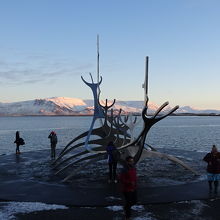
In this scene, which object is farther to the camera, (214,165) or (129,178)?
(214,165)

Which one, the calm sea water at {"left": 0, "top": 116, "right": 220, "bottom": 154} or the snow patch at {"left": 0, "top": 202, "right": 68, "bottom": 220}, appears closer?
the snow patch at {"left": 0, "top": 202, "right": 68, "bottom": 220}

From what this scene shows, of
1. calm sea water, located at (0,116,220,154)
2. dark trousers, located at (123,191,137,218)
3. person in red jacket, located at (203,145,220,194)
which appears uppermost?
person in red jacket, located at (203,145,220,194)

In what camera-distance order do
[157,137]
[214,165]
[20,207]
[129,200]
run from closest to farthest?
1. [129,200]
2. [20,207]
3. [214,165]
4. [157,137]

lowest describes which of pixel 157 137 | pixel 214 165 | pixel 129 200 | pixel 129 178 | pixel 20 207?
pixel 157 137

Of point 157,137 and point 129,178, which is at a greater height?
point 129,178

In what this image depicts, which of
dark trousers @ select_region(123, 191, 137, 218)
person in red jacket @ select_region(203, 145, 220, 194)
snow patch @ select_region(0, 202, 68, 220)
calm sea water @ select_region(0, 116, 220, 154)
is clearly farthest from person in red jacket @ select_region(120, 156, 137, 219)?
calm sea water @ select_region(0, 116, 220, 154)

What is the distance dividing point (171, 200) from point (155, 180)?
9.82 ft

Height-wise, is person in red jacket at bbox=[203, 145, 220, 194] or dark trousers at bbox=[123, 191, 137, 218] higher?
person in red jacket at bbox=[203, 145, 220, 194]

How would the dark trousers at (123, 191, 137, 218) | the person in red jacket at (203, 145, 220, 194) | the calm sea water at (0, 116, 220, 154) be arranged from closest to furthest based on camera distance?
the dark trousers at (123, 191, 137, 218)
the person in red jacket at (203, 145, 220, 194)
the calm sea water at (0, 116, 220, 154)

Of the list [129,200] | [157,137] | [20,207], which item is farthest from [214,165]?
[157,137]

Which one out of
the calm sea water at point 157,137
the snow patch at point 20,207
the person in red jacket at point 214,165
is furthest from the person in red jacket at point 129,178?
the calm sea water at point 157,137

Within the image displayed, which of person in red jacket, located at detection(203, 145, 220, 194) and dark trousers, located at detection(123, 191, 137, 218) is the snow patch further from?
person in red jacket, located at detection(203, 145, 220, 194)

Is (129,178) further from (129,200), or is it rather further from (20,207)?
(20,207)

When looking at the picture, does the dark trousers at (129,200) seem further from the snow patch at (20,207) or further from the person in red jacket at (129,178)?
the snow patch at (20,207)
